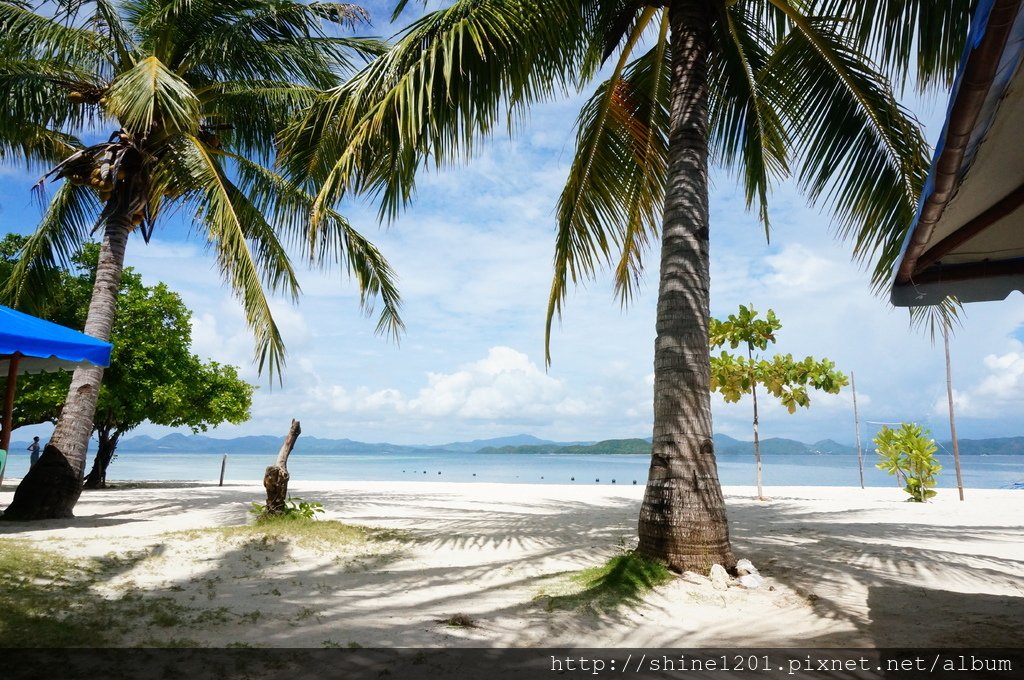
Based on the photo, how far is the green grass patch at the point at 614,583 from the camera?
4.55m

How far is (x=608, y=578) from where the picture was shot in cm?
504

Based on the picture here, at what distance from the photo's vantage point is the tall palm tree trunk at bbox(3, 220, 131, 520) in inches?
320

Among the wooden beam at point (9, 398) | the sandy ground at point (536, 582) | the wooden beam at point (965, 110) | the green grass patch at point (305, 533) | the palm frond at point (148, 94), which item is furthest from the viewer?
the palm frond at point (148, 94)

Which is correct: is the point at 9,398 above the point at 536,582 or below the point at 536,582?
above

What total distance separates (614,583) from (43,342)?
6203mm

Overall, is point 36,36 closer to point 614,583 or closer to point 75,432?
point 75,432

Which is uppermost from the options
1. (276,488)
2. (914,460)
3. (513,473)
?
(914,460)

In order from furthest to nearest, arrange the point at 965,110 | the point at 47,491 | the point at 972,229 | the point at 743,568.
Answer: the point at 47,491
the point at 743,568
the point at 972,229
the point at 965,110

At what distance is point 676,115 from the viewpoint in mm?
6137

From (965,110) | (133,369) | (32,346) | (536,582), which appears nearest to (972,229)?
(965,110)

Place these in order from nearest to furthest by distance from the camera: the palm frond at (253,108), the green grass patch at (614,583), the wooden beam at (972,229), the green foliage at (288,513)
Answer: the wooden beam at (972,229)
the green grass patch at (614,583)
the green foliage at (288,513)
the palm frond at (253,108)

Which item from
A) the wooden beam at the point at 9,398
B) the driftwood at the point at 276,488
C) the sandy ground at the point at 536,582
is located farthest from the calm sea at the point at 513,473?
the wooden beam at the point at 9,398

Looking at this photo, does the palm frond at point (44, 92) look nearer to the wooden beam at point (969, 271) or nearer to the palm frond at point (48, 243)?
the palm frond at point (48, 243)

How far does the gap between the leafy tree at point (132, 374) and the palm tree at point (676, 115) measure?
439 inches
